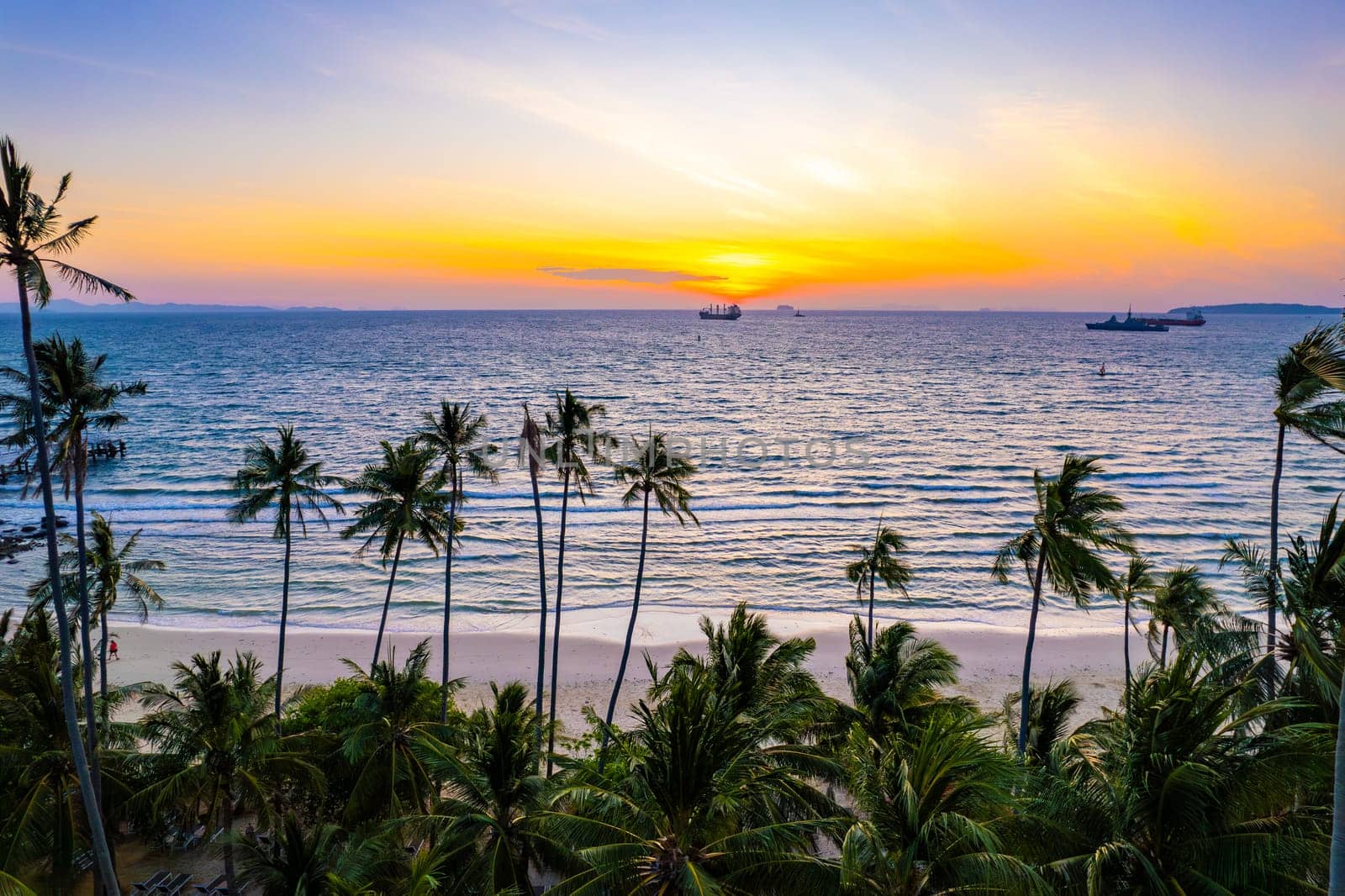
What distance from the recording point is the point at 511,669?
2952 centimetres

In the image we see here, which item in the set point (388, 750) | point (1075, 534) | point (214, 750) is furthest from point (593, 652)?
point (1075, 534)

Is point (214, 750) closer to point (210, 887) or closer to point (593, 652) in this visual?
point (210, 887)

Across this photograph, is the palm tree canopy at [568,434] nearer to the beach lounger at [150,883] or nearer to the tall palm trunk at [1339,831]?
the beach lounger at [150,883]

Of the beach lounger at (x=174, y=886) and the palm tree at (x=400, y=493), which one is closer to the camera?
the beach lounger at (x=174, y=886)

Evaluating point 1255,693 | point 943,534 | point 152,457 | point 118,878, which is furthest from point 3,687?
point 152,457

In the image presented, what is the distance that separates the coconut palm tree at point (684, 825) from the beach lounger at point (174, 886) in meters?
11.0

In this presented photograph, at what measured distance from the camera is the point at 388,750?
1536cm

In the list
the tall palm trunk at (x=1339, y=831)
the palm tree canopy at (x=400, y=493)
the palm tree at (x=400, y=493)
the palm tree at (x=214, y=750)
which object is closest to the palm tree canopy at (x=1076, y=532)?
the tall palm trunk at (x=1339, y=831)

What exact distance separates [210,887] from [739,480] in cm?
4742

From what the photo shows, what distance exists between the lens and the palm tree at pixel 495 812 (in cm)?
1055

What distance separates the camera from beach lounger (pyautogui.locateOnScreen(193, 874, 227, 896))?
14.7m

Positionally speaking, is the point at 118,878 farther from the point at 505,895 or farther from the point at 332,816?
the point at 505,895

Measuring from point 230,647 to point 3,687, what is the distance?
58.1 ft

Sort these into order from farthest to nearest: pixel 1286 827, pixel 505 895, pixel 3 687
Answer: pixel 3 687
pixel 505 895
pixel 1286 827
